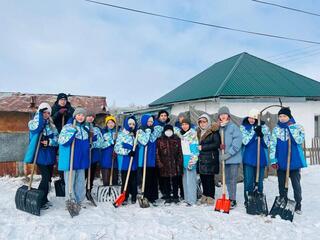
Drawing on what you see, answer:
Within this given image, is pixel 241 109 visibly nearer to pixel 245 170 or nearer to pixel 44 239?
pixel 245 170

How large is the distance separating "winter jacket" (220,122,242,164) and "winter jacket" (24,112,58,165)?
2.84m

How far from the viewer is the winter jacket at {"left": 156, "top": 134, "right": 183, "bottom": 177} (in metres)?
5.35

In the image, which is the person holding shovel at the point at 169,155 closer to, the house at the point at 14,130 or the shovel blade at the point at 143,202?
the shovel blade at the point at 143,202

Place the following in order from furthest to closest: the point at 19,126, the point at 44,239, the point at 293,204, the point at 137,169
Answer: the point at 19,126 < the point at 137,169 < the point at 293,204 < the point at 44,239

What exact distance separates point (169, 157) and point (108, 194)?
1303mm

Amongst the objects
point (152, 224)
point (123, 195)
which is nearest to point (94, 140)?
point (123, 195)

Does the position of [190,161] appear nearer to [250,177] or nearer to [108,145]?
[250,177]

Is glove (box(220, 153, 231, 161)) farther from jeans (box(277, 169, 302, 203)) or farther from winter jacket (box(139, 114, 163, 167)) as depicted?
winter jacket (box(139, 114, 163, 167))

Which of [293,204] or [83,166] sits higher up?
[83,166]

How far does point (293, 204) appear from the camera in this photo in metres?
4.68

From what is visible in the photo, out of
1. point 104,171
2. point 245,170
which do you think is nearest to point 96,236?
point 104,171

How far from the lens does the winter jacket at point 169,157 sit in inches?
211

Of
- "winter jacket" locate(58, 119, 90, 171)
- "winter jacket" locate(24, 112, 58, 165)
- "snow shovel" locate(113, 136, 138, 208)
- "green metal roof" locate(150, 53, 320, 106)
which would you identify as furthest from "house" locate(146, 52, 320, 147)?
"winter jacket" locate(24, 112, 58, 165)

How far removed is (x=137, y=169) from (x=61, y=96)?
1913mm
